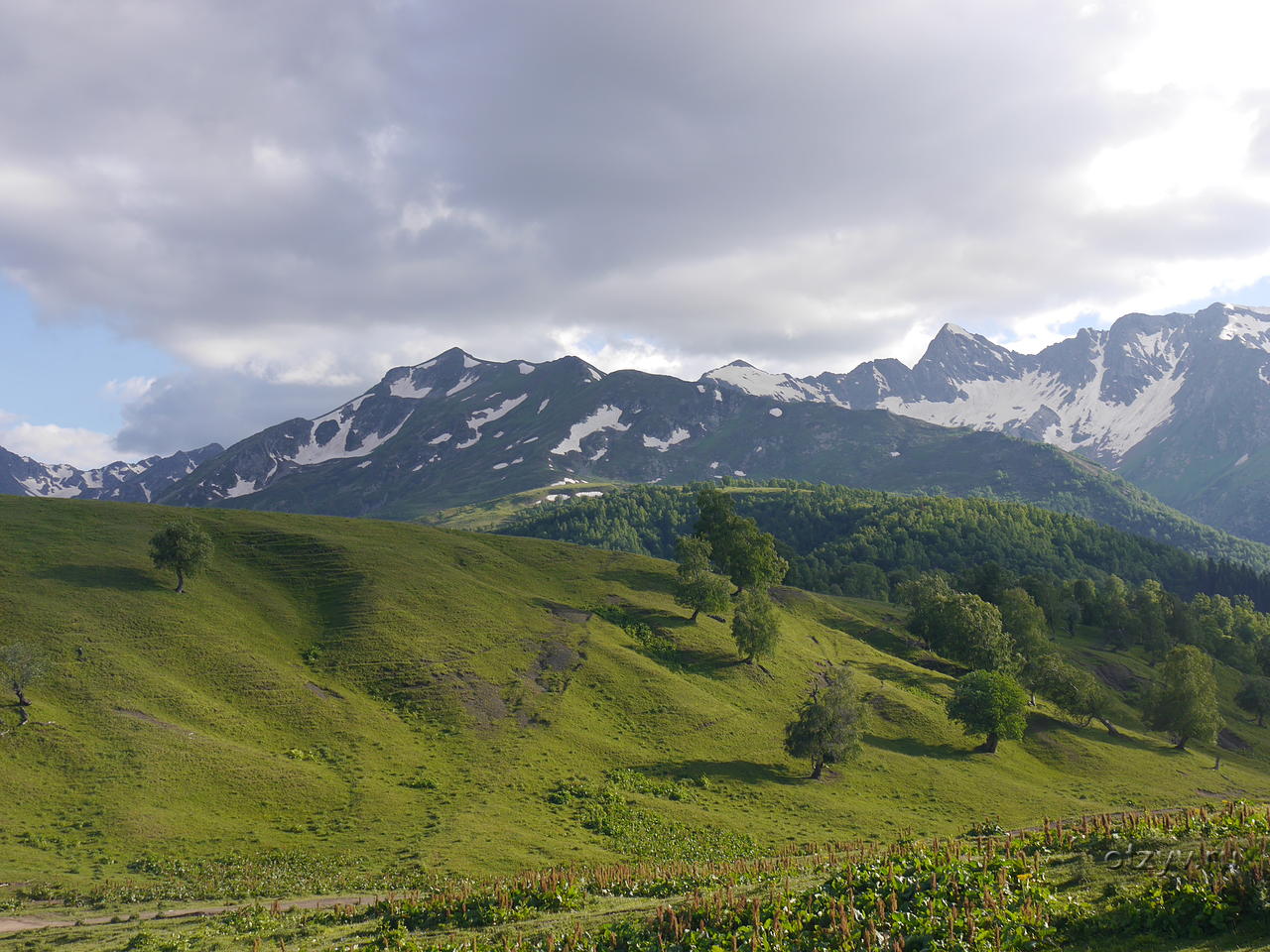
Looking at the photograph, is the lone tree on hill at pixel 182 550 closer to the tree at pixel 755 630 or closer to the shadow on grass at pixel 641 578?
the shadow on grass at pixel 641 578

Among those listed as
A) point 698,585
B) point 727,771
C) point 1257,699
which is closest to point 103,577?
point 727,771

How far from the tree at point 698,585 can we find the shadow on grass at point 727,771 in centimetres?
3609

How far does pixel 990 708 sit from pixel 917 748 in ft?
36.0

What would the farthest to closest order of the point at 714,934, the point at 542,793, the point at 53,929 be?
the point at 542,793 < the point at 53,929 < the point at 714,934

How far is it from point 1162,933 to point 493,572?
4234 inches

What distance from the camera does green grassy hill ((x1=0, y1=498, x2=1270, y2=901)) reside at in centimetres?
5403

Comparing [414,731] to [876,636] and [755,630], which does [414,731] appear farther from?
A: [876,636]

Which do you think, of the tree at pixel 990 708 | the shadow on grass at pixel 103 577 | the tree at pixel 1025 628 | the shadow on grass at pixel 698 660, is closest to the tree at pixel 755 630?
the shadow on grass at pixel 698 660

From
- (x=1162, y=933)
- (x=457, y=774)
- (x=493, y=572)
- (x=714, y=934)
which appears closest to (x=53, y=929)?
(x=714, y=934)

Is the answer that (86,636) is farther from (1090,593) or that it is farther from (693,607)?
(1090,593)

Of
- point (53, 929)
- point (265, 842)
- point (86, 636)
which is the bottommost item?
point (265, 842)

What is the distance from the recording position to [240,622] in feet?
288

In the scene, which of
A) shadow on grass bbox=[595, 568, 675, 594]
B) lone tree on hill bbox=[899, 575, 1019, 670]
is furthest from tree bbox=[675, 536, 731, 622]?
lone tree on hill bbox=[899, 575, 1019, 670]

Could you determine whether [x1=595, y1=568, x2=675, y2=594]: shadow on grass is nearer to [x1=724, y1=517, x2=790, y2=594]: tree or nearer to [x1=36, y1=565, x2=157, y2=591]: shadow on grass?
[x1=724, y1=517, x2=790, y2=594]: tree
